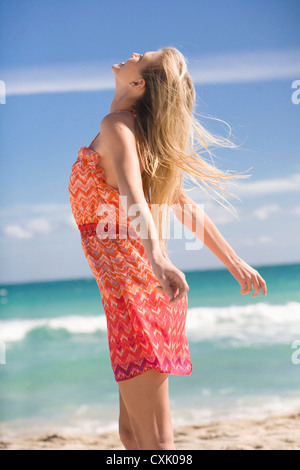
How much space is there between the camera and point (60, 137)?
1275 cm

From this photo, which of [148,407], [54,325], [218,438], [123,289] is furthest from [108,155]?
[54,325]

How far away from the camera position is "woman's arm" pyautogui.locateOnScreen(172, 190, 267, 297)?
4.25ft

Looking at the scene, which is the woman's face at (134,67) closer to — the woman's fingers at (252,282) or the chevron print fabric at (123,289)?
the chevron print fabric at (123,289)

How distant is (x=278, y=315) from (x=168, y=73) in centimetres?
883

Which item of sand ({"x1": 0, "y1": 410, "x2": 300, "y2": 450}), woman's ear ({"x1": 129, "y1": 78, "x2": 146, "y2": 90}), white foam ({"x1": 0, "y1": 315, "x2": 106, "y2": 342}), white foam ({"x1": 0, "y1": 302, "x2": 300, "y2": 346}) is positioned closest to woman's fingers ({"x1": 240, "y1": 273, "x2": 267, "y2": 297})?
woman's ear ({"x1": 129, "y1": 78, "x2": 146, "y2": 90})

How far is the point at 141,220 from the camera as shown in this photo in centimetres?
107

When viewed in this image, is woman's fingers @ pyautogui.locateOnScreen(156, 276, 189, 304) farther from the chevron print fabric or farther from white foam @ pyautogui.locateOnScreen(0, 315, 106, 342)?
white foam @ pyautogui.locateOnScreen(0, 315, 106, 342)

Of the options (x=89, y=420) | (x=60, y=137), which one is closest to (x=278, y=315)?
(x=89, y=420)

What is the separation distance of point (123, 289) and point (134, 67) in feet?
1.88

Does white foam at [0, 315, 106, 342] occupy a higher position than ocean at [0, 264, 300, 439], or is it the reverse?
white foam at [0, 315, 106, 342]

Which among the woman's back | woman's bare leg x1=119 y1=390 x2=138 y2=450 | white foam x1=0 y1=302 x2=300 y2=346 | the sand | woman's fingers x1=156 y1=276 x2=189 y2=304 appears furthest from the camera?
white foam x1=0 y1=302 x2=300 y2=346

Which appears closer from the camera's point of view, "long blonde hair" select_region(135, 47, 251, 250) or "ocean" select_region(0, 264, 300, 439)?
"long blonde hair" select_region(135, 47, 251, 250)

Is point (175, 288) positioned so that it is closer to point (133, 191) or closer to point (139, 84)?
point (133, 191)

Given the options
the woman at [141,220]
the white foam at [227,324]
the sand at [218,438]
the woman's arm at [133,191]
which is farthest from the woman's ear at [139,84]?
the white foam at [227,324]
